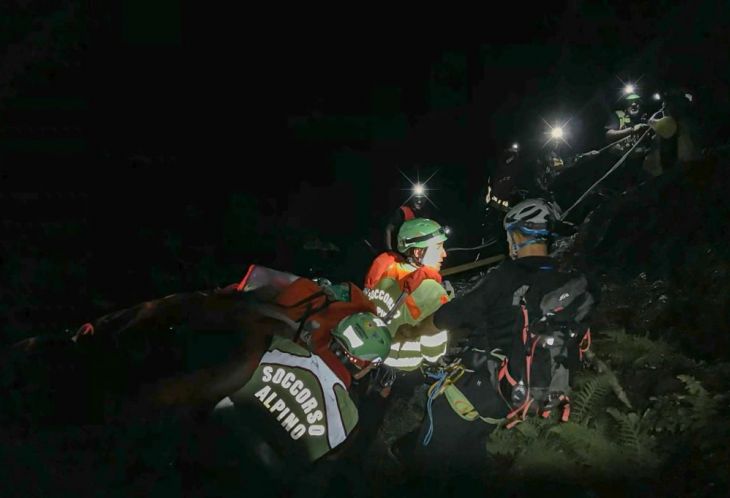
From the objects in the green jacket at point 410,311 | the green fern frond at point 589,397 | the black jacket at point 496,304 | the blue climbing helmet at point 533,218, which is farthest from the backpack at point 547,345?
the green fern frond at point 589,397

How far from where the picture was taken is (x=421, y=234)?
637 centimetres

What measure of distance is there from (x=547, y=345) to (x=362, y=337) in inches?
81.3

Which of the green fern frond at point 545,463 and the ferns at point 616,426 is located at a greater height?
the ferns at point 616,426

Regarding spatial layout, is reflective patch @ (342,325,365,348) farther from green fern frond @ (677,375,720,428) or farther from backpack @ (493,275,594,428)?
green fern frond @ (677,375,720,428)

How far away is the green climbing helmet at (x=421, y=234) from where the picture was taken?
636cm

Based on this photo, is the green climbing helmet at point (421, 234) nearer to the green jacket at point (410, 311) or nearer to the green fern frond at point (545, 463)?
the green jacket at point (410, 311)

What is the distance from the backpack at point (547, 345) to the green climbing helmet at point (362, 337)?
68.6 inches

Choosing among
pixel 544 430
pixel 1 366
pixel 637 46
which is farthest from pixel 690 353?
pixel 637 46

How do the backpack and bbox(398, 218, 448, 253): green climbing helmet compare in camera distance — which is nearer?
the backpack

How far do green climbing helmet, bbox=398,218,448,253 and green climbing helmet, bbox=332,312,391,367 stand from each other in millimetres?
2797

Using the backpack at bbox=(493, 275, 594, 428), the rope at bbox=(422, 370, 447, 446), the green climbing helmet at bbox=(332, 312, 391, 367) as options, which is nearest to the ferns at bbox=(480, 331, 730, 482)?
the backpack at bbox=(493, 275, 594, 428)

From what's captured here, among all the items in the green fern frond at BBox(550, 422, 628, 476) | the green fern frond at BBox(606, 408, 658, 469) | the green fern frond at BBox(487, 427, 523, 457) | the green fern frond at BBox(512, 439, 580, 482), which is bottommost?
the green fern frond at BBox(487, 427, 523, 457)

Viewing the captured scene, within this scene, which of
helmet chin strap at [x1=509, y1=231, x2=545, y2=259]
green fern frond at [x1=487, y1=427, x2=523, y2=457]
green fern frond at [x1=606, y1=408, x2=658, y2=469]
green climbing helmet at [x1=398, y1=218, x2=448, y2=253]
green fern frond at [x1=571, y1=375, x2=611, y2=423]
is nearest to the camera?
helmet chin strap at [x1=509, y1=231, x2=545, y2=259]

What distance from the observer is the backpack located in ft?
15.5
